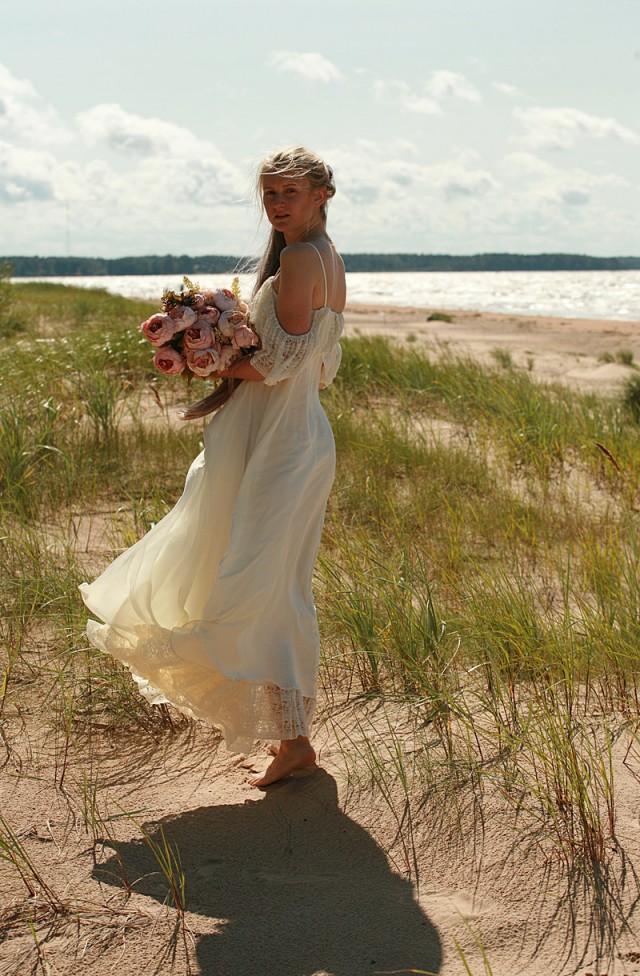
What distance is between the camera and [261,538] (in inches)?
114

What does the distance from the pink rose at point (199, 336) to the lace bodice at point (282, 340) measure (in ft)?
0.46

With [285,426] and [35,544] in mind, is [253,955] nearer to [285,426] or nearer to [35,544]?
[285,426]

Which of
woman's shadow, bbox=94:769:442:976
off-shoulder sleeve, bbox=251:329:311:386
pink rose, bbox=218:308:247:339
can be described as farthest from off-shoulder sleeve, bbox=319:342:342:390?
woman's shadow, bbox=94:769:442:976

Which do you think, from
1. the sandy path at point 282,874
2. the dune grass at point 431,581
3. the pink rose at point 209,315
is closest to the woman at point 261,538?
the pink rose at point 209,315

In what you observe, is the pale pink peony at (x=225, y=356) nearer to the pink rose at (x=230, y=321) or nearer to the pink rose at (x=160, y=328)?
the pink rose at (x=230, y=321)

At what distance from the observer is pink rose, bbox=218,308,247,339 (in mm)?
2848

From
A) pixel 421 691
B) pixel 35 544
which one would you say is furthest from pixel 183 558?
pixel 35 544

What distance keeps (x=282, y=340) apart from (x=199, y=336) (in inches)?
9.3

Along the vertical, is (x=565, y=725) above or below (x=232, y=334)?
below

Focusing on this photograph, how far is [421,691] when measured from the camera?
3346 mm

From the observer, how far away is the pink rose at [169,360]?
2869mm

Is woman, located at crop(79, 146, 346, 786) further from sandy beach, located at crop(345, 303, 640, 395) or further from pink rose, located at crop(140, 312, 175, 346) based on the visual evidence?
sandy beach, located at crop(345, 303, 640, 395)

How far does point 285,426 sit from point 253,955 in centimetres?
144

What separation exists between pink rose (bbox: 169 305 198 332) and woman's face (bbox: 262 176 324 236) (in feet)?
1.18
